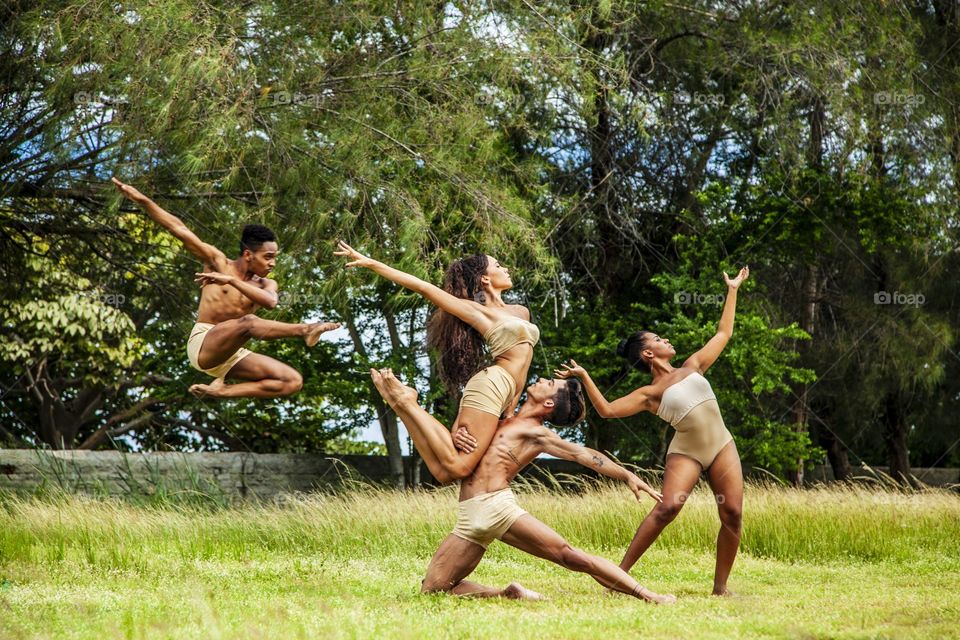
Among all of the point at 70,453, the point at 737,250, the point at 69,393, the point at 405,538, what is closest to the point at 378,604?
the point at 405,538

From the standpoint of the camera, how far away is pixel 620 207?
17453 millimetres

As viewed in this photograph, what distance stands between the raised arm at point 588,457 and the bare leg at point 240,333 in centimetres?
145

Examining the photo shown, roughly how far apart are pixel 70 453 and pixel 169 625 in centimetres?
971

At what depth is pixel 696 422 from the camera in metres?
6.85

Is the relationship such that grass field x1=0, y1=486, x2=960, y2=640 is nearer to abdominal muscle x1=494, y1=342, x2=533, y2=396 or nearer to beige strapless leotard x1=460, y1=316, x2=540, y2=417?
beige strapless leotard x1=460, y1=316, x2=540, y2=417

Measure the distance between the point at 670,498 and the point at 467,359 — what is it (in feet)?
5.27

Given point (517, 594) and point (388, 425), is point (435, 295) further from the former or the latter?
point (388, 425)

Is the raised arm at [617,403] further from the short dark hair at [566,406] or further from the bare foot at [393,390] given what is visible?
the bare foot at [393,390]

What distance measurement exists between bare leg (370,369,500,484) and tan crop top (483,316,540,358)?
1.41ft

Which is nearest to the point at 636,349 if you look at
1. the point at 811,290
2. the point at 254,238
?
the point at 254,238

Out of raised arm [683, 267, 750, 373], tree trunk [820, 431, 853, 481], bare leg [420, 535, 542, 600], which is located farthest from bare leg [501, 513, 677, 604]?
tree trunk [820, 431, 853, 481]

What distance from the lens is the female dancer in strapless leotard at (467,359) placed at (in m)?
6.15

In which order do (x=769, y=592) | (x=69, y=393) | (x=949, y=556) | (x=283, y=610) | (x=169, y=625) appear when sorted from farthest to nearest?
(x=69, y=393) → (x=949, y=556) → (x=769, y=592) → (x=283, y=610) → (x=169, y=625)

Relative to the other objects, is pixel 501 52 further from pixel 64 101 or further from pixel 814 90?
pixel 814 90
